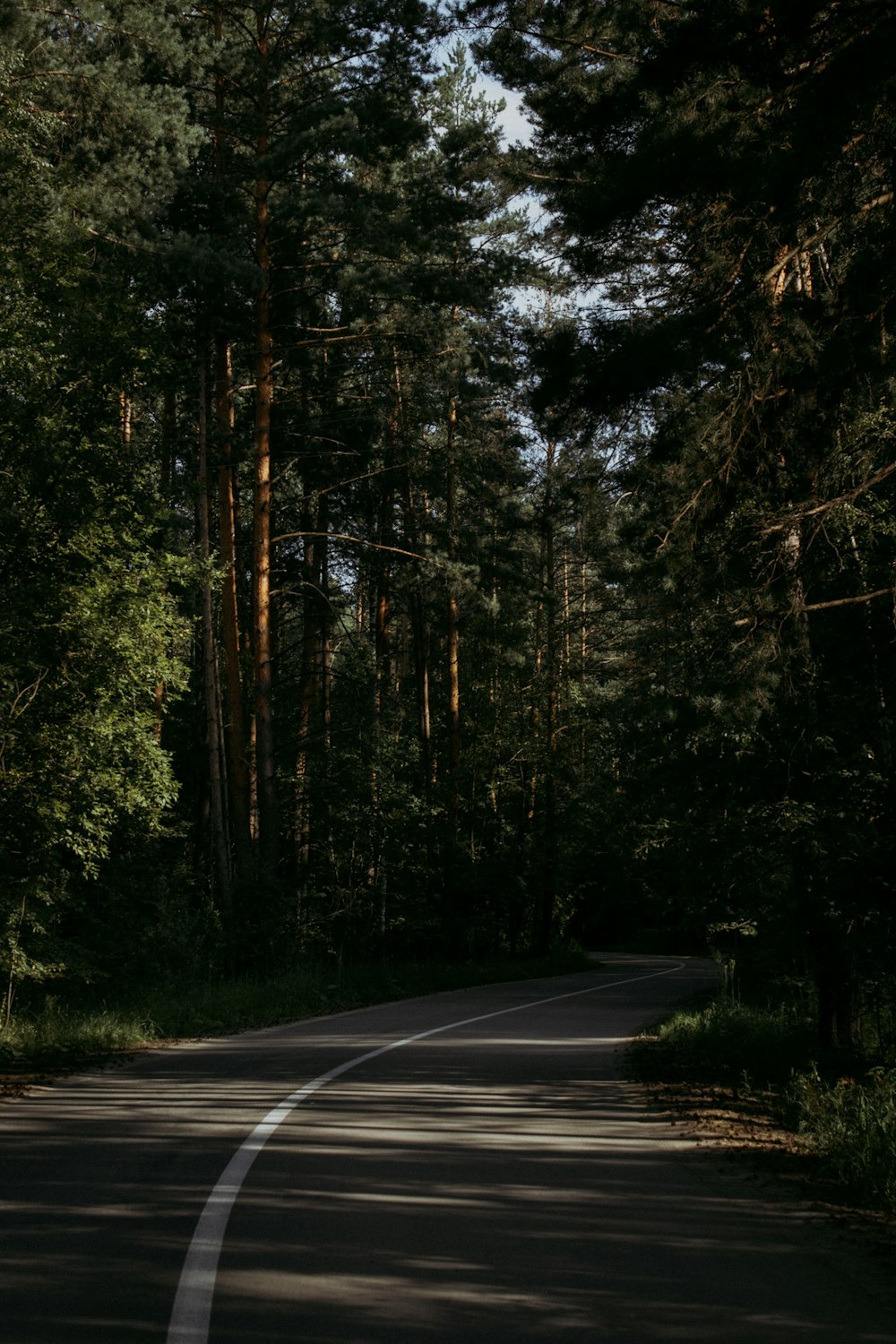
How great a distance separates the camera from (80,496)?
1533cm

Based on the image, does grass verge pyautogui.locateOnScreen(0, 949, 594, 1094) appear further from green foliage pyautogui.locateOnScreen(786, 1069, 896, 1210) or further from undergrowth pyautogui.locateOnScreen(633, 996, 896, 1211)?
green foliage pyautogui.locateOnScreen(786, 1069, 896, 1210)

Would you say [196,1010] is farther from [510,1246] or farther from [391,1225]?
[510,1246]

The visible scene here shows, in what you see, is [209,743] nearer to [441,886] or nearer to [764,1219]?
[441,886]

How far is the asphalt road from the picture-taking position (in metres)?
4.91

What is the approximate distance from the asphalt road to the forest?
4.35 m

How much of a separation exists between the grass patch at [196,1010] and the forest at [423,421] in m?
0.94

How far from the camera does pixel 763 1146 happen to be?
878 centimetres

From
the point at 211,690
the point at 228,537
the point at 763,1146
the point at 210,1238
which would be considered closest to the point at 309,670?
the point at 211,690

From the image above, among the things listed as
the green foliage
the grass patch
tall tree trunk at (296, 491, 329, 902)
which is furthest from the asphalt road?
tall tree trunk at (296, 491, 329, 902)

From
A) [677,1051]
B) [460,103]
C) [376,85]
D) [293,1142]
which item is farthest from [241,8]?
[293,1142]

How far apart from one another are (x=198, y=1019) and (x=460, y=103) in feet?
92.0

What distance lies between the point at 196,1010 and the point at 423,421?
1980 centimetres

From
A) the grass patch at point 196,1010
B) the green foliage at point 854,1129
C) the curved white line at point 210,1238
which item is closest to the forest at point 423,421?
the grass patch at point 196,1010

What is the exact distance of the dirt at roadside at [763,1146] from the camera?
658 centimetres
